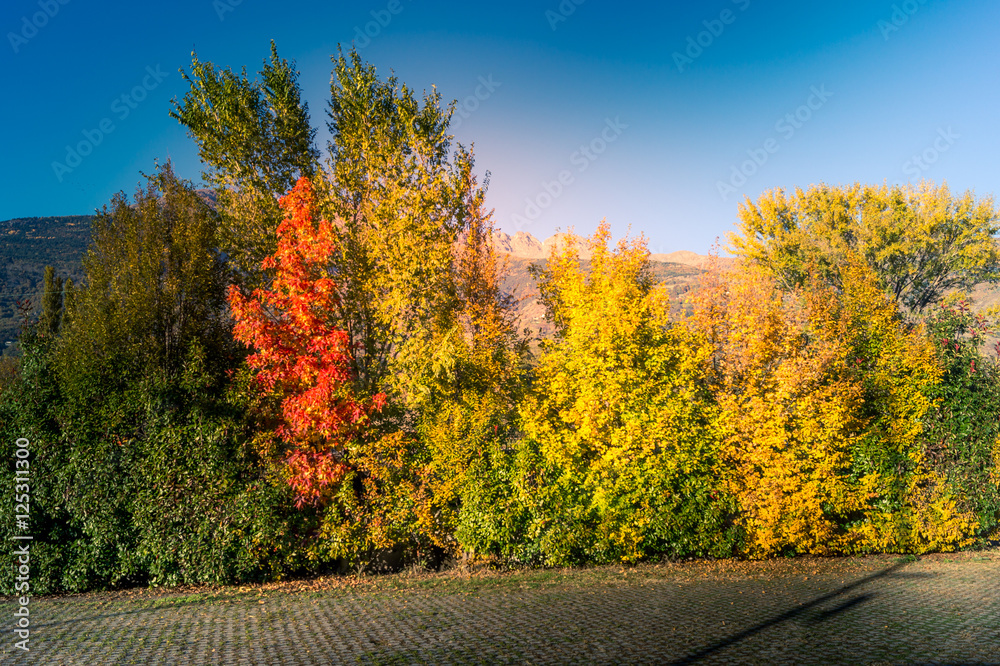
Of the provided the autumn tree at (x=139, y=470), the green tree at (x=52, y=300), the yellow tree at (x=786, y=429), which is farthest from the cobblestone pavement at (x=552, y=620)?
the green tree at (x=52, y=300)

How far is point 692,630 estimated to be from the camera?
9.34 m

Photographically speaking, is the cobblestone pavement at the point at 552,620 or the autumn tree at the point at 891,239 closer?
the cobblestone pavement at the point at 552,620

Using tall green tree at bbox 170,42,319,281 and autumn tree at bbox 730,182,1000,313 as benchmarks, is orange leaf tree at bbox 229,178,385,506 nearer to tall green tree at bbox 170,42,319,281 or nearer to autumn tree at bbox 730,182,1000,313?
tall green tree at bbox 170,42,319,281

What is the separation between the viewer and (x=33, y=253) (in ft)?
346

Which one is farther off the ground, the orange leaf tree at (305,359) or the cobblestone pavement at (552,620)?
the orange leaf tree at (305,359)

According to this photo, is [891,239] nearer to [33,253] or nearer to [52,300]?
[52,300]

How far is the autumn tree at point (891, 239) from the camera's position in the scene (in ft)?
116

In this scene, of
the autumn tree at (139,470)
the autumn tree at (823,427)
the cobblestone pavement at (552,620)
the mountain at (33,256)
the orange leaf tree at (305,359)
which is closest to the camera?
the cobblestone pavement at (552,620)

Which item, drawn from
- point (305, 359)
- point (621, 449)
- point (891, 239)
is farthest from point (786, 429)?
point (891, 239)

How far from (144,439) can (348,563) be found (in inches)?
237

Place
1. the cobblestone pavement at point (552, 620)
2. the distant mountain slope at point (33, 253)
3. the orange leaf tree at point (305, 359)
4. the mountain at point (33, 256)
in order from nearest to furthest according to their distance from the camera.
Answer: the cobblestone pavement at point (552, 620), the orange leaf tree at point (305, 359), the mountain at point (33, 256), the distant mountain slope at point (33, 253)

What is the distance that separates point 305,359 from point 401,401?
2756mm

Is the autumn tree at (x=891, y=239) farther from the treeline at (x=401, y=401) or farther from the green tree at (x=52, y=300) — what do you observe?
the green tree at (x=52, y=300)

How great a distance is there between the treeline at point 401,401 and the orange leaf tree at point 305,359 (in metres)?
0.07
